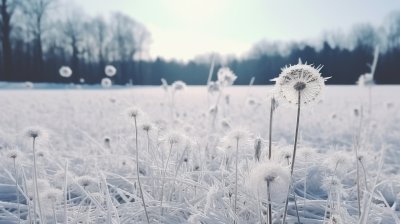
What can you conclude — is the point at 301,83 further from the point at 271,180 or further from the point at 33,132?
the point at 33,132

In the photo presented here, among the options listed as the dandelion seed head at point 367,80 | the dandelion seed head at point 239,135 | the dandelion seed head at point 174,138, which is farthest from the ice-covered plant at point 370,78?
the dandelion seed head at point 174,138

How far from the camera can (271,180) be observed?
3.14ft

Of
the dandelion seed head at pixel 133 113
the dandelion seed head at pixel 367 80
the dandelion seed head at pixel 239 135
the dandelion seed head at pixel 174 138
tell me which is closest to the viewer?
the dandelion seed head at pixel 239 135

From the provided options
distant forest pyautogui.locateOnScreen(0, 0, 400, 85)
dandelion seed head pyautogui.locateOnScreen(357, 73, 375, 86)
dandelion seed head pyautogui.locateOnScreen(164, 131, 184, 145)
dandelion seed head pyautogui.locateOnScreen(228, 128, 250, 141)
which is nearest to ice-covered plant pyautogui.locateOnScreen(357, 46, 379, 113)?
dandelion seed head pyautogui.locateOnScreen(357, 73, 375, 86)

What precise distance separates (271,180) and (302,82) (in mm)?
255

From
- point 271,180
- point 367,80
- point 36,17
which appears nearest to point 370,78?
point 367,80

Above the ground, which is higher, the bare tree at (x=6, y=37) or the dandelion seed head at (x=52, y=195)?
the bare tree at (x=6, y=37)

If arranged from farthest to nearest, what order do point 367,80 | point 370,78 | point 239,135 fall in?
point 367,80, point 370,78, point 239,135

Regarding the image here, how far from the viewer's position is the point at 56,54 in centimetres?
4716

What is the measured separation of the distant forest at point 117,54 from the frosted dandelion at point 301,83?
3678 cm

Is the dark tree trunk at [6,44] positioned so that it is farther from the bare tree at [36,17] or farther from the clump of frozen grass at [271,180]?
the clump of frozen grass at [271,180]

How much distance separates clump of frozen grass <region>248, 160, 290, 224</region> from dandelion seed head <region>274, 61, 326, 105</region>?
190 mm

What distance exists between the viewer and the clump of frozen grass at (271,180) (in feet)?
3.12

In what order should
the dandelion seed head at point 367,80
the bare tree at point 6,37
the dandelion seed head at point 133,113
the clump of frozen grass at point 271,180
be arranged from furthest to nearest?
1. the bare tree at point 6,37
2. the dandelion seed head at point 367,80
3. the dandelion seed head at point 133,113
4. the clump of frozen grass at point 271,180
